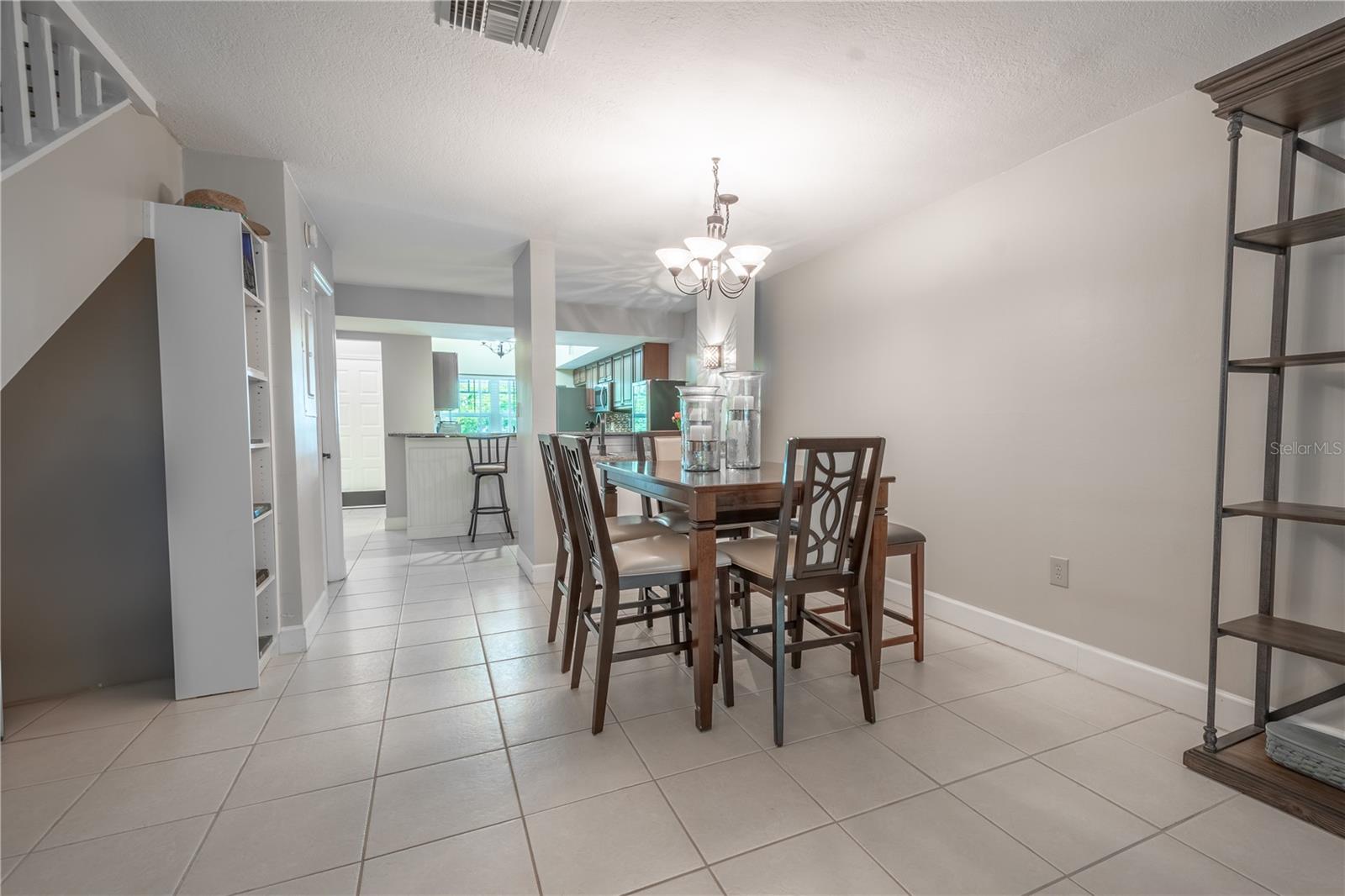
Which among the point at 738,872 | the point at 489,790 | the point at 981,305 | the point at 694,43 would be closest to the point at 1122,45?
the point at 981,305

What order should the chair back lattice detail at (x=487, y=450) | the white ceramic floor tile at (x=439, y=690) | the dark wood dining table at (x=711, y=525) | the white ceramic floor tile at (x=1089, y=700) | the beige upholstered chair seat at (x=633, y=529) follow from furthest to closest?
the chair back lattice detail at (x=487, y=450) < the beige upholstered chair seat at (x=633, y=529) < the white ceramic floor tile at (x=439, y=690) < the white ceramic floor tile at (x=1089, y=700) < the dark wood dining table at (x=711, y=525)

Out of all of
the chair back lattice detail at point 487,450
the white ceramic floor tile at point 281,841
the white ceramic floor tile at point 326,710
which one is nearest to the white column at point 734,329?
the chair back lattice detail at point 487,450

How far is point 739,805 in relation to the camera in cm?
160

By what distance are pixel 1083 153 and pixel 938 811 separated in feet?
8.86

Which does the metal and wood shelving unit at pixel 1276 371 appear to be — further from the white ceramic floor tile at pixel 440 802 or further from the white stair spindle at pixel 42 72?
the white stair spindle at pixel 42 72

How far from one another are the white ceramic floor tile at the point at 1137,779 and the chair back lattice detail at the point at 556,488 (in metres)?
1.95

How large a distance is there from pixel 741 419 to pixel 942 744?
145cm

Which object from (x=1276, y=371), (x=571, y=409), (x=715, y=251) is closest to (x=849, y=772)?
(x=1276, y=371)

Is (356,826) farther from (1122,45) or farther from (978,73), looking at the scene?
(1122,45)

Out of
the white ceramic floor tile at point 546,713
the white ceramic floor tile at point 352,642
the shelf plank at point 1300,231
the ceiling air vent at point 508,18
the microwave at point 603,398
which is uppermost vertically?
the ceiling air vent at point 508,18

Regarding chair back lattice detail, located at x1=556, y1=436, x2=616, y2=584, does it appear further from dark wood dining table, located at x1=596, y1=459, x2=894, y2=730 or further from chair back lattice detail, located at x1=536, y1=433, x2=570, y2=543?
dark wood dining table, located at x1=596, y1=459, x2=894, y2=730

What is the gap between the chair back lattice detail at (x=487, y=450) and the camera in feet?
18.1

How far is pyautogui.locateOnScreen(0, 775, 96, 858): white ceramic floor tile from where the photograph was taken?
1.46 metres

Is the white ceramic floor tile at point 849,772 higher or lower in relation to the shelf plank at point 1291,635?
lower
